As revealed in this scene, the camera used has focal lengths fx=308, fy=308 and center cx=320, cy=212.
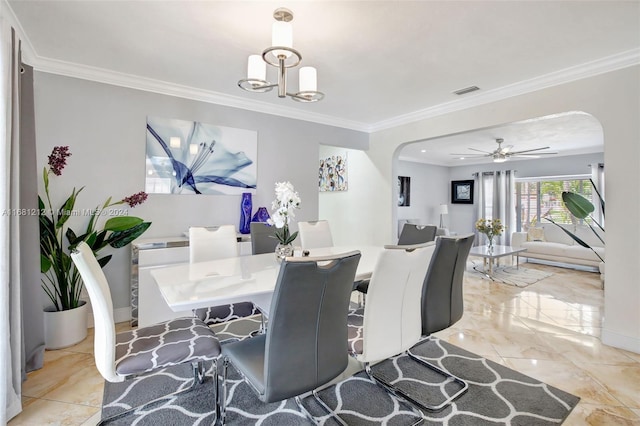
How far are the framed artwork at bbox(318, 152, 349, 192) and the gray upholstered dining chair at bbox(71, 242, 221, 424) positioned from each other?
4.15 m

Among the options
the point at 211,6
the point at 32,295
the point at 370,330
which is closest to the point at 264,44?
the point at 211,6

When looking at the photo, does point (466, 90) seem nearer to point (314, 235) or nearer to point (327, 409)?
point (314, 235)

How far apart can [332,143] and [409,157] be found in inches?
152

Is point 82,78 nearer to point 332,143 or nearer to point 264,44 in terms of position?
point 264,44

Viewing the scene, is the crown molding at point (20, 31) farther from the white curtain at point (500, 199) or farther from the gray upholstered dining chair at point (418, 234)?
the white curtain at point (500, 199)

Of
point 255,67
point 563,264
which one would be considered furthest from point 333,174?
point 563,264

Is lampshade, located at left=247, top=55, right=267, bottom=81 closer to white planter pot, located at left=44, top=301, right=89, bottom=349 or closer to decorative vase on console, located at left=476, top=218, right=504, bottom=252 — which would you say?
white planter pot, located at left=44, top=301, right=89, bottom=349

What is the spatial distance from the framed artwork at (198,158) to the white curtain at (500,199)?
6733mm

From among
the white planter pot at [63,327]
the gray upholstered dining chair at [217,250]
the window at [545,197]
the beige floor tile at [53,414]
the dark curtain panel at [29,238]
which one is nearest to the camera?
the beige floor tile at [53,414]

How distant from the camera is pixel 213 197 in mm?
3641

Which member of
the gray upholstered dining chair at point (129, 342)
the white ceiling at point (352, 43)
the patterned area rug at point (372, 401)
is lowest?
the patterned area rug at point (372, 401)

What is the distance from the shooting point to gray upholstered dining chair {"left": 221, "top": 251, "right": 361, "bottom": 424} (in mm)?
1226

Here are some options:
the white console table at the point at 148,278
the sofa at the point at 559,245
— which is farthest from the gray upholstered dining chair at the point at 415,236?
the sofa at the point at 559,245

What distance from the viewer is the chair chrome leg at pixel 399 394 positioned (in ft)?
5.77
